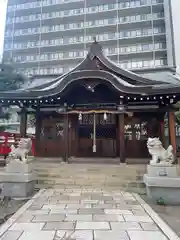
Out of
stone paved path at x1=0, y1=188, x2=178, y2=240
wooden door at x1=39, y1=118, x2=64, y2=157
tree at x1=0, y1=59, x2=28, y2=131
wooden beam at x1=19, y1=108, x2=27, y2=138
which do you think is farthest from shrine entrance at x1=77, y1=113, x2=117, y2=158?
tree at x1=0, y1=59, x2=28, y2=131

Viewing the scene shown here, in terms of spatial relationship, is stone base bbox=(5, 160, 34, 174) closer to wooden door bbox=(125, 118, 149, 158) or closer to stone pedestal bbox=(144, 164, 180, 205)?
stone pedestal bbox=(144, 164, 180, 205)

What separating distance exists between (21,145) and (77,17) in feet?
137

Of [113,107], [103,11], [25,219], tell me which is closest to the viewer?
[25,219]

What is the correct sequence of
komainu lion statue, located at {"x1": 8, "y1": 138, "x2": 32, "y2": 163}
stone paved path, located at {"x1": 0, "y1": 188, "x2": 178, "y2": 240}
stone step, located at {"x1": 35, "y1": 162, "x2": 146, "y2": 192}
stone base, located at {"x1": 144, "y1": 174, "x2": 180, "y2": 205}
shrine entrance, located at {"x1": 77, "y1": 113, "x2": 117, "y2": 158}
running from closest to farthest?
stone paved path, located at {"x1": 0, "y1": 188, "x2": 178, "y2": 240} < stone base, located at {"x1": 144, "y1": 174, "x2": 180, "y2": 205} < komainu lion statue, located at {"x1": 8, "y1": 138, "x2": 32, "y2": 163} < stone step, located at {"x1": 35, "y1": 162, "x2": 146, "y2": 192} < shrine entrance, located at {"x1": 77, "y1": 113, "x2": 117, "y2": 158}

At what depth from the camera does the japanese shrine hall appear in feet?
30.5

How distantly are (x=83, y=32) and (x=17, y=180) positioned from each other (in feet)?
132

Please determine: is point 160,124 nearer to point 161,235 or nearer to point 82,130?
point 82,130

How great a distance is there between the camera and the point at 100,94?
1030 cm

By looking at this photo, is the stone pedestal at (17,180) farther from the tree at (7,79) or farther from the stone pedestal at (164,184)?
the tree at (7,79)

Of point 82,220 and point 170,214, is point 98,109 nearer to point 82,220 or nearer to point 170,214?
point 170,214

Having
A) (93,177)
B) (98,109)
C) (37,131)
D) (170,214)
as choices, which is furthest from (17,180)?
(37,131)

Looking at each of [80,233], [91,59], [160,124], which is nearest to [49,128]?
[91,59]

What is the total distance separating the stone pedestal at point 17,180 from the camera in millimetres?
6395

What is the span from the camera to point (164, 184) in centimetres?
616
